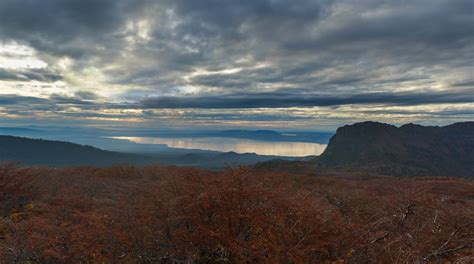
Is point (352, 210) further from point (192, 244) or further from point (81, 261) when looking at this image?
point (81, 261)

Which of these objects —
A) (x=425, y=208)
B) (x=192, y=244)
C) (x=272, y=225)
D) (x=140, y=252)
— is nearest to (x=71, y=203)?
(x=140, y=252)

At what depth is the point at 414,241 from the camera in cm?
1052

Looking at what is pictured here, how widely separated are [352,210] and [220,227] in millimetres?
14819

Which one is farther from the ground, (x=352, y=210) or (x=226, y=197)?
(x=226, y=197)

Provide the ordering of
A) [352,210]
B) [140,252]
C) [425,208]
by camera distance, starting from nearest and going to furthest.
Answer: [140,252] < [425,208] < [352,210]

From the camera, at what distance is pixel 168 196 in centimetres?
1048

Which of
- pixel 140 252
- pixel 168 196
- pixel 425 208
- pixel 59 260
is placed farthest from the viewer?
pixel 425 208

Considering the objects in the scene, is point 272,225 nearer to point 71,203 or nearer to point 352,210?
point 71,203

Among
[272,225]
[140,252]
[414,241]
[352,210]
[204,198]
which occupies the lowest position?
[352,210]

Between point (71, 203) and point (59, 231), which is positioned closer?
point (59, 231)

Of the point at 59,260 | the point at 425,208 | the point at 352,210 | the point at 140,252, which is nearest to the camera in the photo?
the point at 59,260

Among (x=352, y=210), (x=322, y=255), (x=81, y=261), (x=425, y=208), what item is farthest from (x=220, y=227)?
(x=352, y=210)

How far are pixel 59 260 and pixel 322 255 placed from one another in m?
7.48

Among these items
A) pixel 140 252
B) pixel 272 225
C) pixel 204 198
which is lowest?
pixel 140 252
